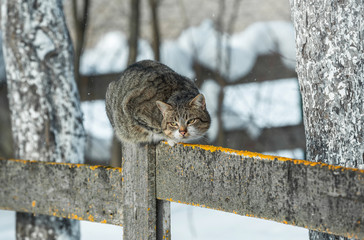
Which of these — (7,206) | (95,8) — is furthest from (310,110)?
(95,8)

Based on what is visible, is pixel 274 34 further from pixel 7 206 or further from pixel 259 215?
pixel 259 215

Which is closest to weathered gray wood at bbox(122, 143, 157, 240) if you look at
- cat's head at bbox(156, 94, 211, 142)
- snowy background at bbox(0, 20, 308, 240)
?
cat's head at bbox(156, 94, 211, 142)

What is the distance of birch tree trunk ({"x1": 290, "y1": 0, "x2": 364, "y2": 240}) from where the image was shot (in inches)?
76.8

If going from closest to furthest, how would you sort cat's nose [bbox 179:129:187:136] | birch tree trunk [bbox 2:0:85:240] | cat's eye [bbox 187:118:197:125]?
cat's nose [bbox 179:129:187:136] → cat's eye [bbox 187:118:197:125] → birch tree trunk [bbox 2:0:85:240]

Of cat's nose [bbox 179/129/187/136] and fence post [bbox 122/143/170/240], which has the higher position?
cat's nose [bbox 179/129/187/136]

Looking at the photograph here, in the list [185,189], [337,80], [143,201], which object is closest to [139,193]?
[143,201]

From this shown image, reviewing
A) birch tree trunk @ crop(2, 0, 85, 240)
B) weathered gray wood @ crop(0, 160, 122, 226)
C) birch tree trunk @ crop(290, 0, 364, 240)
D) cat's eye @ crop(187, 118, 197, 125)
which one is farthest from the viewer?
birch tree trunk @ crop(2, 0, 85, 240)

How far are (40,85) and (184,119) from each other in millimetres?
1372

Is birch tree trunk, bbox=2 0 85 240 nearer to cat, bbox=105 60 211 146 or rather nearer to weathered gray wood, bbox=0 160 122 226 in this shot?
weathered gray wood, bbox=0 160 122 226

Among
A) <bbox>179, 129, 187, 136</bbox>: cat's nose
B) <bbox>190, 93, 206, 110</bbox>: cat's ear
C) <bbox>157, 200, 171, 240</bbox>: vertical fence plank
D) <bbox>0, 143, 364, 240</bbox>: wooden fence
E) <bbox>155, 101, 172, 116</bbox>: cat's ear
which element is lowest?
<bbox>157, 200, 171, 240</bbox>: vertical fence plank

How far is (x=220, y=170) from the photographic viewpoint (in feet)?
6.33

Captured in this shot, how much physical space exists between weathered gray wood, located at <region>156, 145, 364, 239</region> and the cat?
0.42 m

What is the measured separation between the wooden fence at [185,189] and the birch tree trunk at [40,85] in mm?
458

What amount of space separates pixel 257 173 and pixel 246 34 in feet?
15.6
